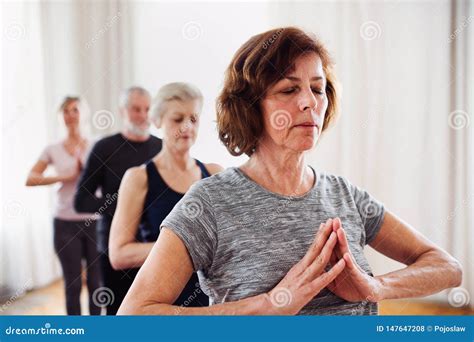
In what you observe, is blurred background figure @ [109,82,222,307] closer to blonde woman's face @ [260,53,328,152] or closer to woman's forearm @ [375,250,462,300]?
blonde woman's face @ [260,53,328,152]

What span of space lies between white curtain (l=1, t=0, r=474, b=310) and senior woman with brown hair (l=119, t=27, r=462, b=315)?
21 cm

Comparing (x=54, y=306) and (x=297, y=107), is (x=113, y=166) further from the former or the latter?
(x=297, y=107)

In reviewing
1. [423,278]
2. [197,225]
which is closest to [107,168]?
[197,225]

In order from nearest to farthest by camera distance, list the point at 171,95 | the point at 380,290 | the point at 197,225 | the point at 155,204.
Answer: the point at 197,225 < the point at 380,290 < the point at 155,204 < the point at 171,95

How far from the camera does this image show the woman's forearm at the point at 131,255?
1078 mm

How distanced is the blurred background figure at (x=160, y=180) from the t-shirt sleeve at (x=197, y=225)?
20cm

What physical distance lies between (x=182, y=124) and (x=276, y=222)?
0.34 m

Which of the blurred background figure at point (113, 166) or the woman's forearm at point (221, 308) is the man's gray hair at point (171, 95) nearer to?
the blurred background figure at point (113, 166)

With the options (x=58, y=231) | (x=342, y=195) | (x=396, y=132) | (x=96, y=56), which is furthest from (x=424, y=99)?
(x=58, y=231)

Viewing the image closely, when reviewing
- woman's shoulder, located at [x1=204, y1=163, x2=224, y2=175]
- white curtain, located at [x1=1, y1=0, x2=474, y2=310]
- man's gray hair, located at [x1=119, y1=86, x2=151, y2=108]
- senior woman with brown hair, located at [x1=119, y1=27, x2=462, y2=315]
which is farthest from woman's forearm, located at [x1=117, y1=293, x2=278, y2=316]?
man's gray hair, located at [x1=119, y1=86, x2=151, y2=108]

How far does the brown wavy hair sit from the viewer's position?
87 centimetres

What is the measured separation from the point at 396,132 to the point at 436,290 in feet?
1.21

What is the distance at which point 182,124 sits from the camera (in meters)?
1.12

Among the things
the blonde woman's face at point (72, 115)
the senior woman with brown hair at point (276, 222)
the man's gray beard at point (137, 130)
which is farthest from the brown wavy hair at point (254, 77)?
the blonde woman's face at point (72, 115)
